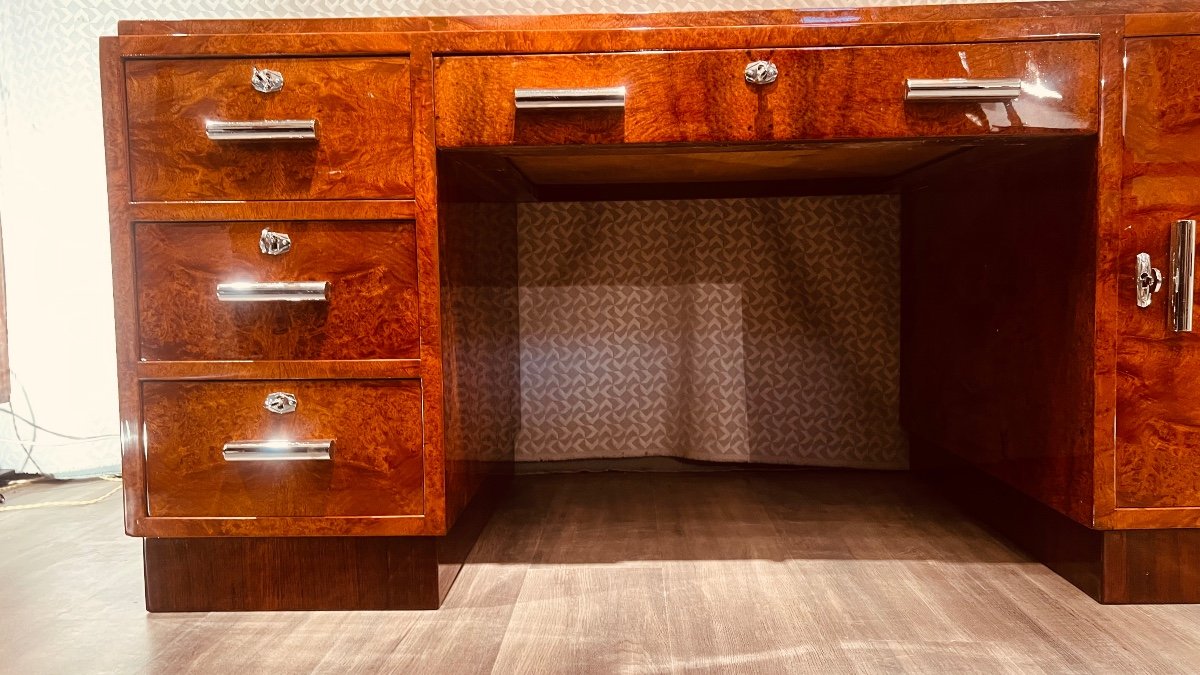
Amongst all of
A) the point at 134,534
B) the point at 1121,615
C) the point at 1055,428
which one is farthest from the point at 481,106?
the point at 1121,615

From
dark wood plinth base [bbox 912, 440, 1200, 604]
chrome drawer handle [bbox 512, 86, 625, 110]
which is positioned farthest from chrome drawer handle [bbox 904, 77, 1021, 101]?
dark wood plinth base [bbox 912, 440, 1200, 604]

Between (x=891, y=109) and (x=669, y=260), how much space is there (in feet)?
2.43

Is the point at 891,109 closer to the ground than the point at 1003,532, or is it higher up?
higher up

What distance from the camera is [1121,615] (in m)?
0.92

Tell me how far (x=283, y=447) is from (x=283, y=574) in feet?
0.62

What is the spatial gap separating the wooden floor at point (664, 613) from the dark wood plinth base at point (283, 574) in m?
0.03

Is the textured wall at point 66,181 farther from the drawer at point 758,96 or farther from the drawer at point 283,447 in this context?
the drawer at point 283,447

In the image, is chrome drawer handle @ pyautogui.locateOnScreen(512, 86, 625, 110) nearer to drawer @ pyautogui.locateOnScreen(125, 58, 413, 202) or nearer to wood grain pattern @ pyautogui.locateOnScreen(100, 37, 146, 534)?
drawer @ pyautogui.locateOnScreen(125, 58, 413, 202)

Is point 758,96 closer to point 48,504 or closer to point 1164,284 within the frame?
point 1164,284

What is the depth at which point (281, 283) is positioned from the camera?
93 centimetres

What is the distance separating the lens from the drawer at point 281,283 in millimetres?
938

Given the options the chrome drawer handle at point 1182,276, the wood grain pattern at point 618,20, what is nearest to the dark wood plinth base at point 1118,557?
the chrome drawer handle at point 1182,276

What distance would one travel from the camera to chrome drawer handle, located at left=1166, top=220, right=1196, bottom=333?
90 cm

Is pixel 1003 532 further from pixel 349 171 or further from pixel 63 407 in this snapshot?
pixel 63 407
